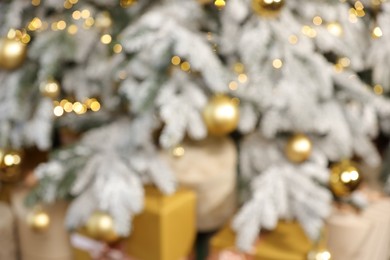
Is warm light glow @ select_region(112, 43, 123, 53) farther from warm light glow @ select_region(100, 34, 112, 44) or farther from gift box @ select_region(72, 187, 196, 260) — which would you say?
gift box @ select_region(72, 187, 196, 260)

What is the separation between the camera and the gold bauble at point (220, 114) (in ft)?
3.17

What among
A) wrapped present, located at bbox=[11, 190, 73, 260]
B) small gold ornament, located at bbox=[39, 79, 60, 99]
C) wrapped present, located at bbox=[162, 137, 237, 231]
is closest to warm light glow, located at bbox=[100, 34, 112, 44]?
small gold ornament, located at bbox=[39, 79, 60, 99]

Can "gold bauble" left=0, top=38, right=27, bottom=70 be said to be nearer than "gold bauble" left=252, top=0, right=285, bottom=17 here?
No

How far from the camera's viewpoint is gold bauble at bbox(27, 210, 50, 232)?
3.54ft

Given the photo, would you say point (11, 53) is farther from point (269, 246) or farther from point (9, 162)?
point (269, 246)

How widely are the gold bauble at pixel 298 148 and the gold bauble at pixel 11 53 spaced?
0.66 meters

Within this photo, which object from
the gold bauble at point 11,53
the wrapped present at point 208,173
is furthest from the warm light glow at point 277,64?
the gold bauble at point 11,53

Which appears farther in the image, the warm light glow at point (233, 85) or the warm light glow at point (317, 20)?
the warm light glow at point (317, 20)

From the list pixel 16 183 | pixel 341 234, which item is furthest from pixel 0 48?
pixel 341 234

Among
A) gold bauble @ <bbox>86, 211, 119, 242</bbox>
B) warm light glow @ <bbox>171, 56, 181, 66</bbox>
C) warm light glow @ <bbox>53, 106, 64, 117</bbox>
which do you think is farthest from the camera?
warm light glow @ <bbox>53, 106, 64, 117</bbox>

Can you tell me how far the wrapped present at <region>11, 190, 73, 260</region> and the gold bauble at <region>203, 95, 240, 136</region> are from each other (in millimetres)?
436

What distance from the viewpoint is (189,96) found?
97 centimetres

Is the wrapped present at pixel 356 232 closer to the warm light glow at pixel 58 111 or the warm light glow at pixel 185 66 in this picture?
the warm light glow at pixel 185 66

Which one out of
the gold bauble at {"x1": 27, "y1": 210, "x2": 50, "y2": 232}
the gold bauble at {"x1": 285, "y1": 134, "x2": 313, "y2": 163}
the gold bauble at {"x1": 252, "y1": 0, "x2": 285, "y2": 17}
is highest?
the gold bauble at {"x1": 252, "y1": 0, "x2": 285, "y2": 17}
